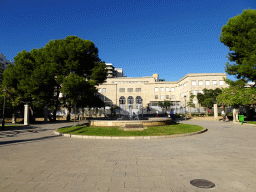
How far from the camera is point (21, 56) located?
23578mm

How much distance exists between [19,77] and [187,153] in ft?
81.9

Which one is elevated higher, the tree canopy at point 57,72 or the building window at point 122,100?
the tree canopy at point 57,72

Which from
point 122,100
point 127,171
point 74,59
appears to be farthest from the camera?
point 122,100

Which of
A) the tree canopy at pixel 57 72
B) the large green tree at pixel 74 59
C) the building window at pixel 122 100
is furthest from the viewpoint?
the building window at pixel 122 100

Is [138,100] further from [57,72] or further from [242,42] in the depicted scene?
[242,42]

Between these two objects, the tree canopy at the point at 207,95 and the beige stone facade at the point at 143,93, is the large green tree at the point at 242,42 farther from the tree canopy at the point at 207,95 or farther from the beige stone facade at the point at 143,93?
the beige stone facade at the point at 143,93

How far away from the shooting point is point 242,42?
20.0 metres

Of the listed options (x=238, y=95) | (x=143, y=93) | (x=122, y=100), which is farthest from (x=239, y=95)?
(x=122, y=100)

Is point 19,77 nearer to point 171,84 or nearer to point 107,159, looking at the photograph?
point 107,159

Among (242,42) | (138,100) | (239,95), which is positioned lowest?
(239,95)

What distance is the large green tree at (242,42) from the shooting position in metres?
19.2

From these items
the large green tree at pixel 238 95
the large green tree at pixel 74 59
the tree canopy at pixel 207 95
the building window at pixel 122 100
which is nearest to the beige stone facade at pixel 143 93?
the building window at pixel 122 100

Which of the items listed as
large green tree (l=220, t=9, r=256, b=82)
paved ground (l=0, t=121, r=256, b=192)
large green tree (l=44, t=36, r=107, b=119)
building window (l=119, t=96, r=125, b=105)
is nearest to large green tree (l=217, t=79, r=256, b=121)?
large green tree (l=220, t=9, r=256, b=82)

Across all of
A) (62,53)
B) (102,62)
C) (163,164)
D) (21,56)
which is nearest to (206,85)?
(102,62)
